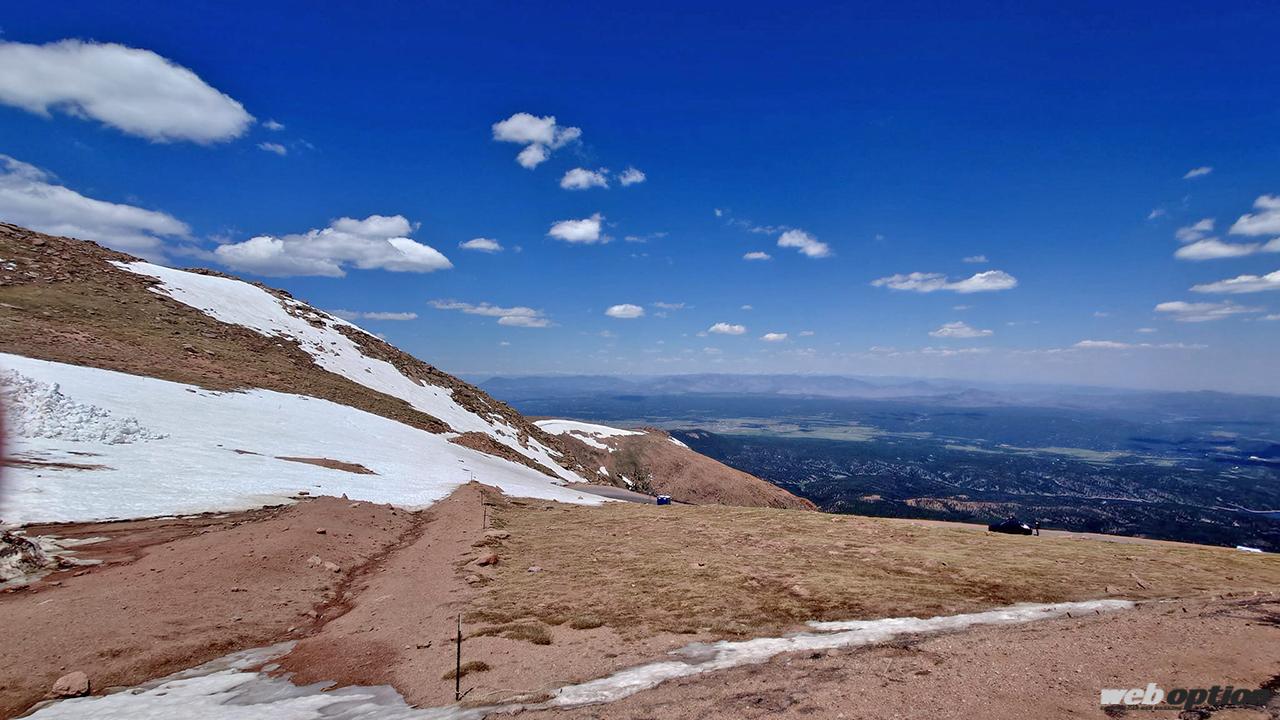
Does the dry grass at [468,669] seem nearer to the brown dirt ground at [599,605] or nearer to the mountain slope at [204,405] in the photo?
the brown dirt ground at [599,605]

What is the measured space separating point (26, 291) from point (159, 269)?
2219 cm

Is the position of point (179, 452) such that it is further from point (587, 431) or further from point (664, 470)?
point (587, 431)

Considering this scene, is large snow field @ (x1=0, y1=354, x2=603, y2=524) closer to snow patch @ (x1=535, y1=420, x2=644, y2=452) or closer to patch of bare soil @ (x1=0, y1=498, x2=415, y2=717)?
patch of bare soil @ (x1=0, y1=498, x2=415, y2=717)

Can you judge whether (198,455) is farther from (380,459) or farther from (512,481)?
(512,481)

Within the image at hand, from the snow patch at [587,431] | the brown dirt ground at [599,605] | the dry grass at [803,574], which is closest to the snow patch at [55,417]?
the brown dirt ground at [599,605]

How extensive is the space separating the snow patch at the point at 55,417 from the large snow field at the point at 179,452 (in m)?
0.05

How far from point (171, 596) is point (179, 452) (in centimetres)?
1630

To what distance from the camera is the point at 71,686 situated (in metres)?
9.84

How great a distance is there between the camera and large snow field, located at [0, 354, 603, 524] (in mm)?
19984

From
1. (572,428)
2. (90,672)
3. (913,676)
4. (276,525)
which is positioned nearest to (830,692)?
(913,676)

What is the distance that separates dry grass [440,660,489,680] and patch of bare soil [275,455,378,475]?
83.0 feet

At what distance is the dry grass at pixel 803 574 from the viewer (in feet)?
45.4

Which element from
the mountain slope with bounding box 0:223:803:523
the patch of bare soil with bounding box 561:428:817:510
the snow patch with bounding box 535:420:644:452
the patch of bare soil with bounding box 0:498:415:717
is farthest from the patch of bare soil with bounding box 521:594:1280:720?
the snow patch with bounding box 535:420:644:452

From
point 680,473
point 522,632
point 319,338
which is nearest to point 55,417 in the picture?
point 522,632
